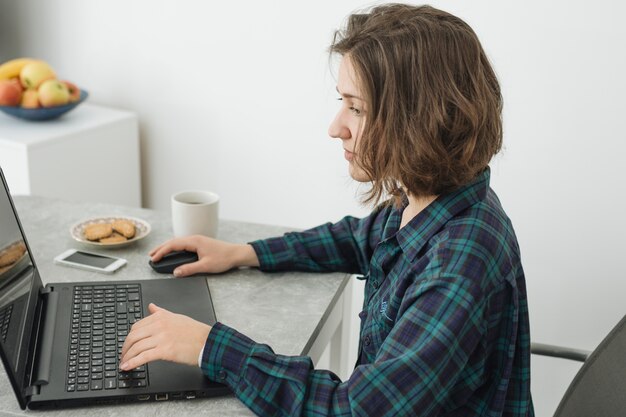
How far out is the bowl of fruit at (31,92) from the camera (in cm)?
212

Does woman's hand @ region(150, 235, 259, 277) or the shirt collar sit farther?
woman's hand @ region(150, 235, 259, 277)

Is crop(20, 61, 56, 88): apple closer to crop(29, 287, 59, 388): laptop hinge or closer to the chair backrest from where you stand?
crop(29, 287, 59, 388): laptop hinge

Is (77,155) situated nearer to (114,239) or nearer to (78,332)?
(114,239)

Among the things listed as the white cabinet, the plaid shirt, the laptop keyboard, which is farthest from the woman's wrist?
the white cabinet

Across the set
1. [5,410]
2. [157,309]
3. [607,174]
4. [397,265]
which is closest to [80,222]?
[157,309]

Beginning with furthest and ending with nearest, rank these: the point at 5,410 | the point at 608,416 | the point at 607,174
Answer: the point at 607,174, the point at 608,416, the point at 5,410

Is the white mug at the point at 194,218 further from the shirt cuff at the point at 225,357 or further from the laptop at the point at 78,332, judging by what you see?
the shirt cuff at the point at 225,357

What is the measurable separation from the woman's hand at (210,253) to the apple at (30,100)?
1.01 m

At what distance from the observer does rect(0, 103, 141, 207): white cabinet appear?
2.05 meters

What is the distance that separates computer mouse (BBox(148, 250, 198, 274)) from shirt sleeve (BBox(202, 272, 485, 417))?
35cm

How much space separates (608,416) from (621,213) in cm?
93

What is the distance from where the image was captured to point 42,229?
4.81 feet

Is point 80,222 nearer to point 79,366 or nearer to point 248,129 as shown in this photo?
point 79,366

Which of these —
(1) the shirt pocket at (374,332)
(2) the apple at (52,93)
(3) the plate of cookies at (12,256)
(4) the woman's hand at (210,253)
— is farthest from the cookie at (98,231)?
(2) the apple at (52,93)
